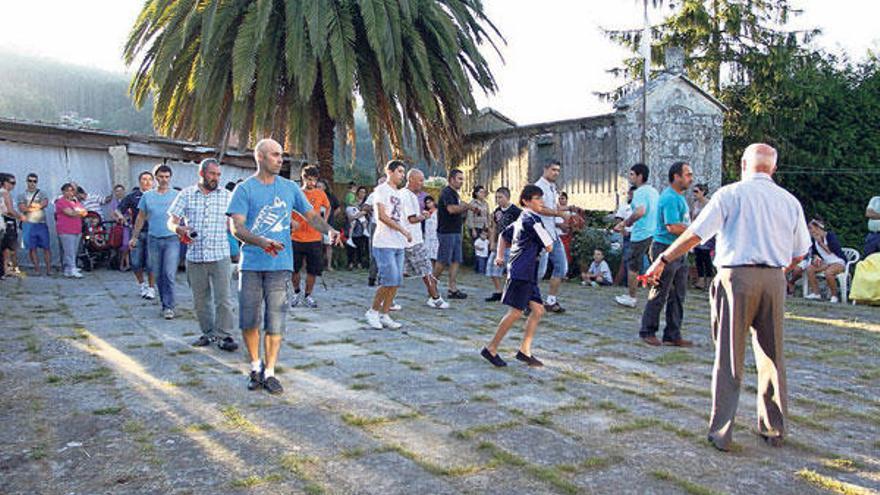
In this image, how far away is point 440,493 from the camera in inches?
128

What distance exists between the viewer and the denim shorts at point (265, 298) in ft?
16.9

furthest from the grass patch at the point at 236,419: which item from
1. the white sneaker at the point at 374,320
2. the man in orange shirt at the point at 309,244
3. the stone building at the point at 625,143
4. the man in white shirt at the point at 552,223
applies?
the stone building at the point at 625,143

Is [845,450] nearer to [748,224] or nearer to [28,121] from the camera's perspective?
[748,224]

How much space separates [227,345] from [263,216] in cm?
178

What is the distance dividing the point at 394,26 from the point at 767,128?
531 inches

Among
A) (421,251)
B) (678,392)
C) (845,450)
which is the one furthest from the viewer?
(421,251)

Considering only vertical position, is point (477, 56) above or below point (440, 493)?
above

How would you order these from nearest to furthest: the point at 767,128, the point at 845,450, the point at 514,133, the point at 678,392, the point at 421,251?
the point at 845,450
the point at 678,392
the point at 421,251
the point at 514,133
the point at 767,128

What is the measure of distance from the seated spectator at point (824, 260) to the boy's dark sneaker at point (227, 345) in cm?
880

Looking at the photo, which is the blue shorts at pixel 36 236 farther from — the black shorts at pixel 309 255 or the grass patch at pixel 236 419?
the grass patch at pixel 236 419

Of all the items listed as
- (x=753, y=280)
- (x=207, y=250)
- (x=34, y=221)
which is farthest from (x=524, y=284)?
(x=34, y=221)

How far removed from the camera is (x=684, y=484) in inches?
133

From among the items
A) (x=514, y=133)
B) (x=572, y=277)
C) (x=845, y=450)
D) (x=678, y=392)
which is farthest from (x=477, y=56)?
(x=845, y=450)

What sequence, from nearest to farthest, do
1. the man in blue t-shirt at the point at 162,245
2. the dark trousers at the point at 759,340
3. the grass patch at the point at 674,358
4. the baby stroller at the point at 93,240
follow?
the dark trousers at the point at 759,340, the grass patch at the point at 674,358, the man in blue t-shirt at the point at 162,245, the baby stroller at the point at 93,240
